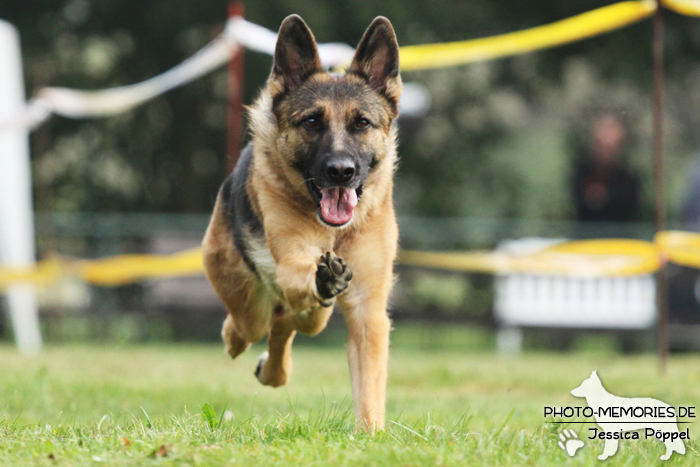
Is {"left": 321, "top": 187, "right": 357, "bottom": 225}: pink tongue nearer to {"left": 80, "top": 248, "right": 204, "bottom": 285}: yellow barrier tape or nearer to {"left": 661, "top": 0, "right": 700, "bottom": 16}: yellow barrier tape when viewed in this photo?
{"left": 661, "top": 0, "right": 700, "bottom": 16}: yellow barrier tape

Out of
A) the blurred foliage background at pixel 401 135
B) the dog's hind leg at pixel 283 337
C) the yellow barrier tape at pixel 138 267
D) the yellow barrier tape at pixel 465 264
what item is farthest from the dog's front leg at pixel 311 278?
the blurred foliage background at pixel 401 135

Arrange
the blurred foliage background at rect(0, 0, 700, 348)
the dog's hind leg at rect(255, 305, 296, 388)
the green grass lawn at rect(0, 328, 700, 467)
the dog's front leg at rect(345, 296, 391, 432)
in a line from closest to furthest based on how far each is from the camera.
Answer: the green grass lawn at rect(0, 328, 700, 467)
the dog's front leg at rect(345, 296, 391, 432)
the dog's hind leg at rect(255, 305, 296, 388)
the blurred foliage background at rect(0, 0, 700, 348)

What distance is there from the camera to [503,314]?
13.2m

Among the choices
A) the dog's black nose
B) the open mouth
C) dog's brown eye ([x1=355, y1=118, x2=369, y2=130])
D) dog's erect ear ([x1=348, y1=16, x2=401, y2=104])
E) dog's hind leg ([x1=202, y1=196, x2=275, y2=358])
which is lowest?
dog's hind leg ([x1=202, y1=196, x2=275, y2=358])

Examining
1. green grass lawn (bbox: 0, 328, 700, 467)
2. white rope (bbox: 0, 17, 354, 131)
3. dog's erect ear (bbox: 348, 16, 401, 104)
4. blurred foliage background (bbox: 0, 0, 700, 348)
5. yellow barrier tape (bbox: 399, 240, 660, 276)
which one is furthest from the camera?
blurred foliage background (bbox: 0, 0, 700, 348)

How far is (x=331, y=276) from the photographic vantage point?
12.4 feet

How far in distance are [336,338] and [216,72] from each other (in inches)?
226

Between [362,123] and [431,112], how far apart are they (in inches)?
507

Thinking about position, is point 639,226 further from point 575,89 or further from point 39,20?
point 39,20

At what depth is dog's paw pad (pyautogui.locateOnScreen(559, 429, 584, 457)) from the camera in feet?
10.3

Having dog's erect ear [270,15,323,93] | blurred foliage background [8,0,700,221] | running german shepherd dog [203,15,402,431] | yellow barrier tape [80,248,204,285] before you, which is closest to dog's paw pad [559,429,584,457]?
running german shepherd dog [203,15,402,431]

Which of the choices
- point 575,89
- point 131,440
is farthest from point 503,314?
point 131,440

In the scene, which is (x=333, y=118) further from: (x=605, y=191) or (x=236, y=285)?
(x=605, y=191)

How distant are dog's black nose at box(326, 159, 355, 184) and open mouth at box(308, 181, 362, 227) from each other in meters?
0.07
